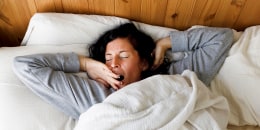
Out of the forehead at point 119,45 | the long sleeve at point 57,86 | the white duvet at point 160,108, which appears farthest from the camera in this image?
the forehead at point 119,45

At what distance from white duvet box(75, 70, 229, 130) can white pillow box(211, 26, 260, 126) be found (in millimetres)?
110

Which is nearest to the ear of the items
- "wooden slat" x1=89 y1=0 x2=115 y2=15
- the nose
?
the nose

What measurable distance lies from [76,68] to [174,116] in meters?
0.41

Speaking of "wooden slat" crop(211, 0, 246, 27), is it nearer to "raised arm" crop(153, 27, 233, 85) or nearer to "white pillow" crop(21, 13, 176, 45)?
"raised arm" crop(153, 27, 233, 85)

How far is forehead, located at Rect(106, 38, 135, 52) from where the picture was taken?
101 centimetres

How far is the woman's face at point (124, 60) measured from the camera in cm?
98

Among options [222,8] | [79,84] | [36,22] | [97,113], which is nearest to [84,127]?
[97,113]

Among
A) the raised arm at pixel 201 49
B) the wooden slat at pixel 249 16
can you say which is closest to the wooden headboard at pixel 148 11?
the wooden slat at pixel 249 16

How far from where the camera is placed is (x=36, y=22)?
104cm

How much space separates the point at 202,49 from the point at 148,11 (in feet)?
0.91

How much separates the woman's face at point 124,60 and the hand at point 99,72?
24 mm

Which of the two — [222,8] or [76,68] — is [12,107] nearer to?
[76,68]

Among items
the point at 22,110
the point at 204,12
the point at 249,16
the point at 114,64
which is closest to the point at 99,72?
the point at 114,64

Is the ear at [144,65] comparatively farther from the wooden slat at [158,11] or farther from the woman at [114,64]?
the wooden slat at [158,11]
